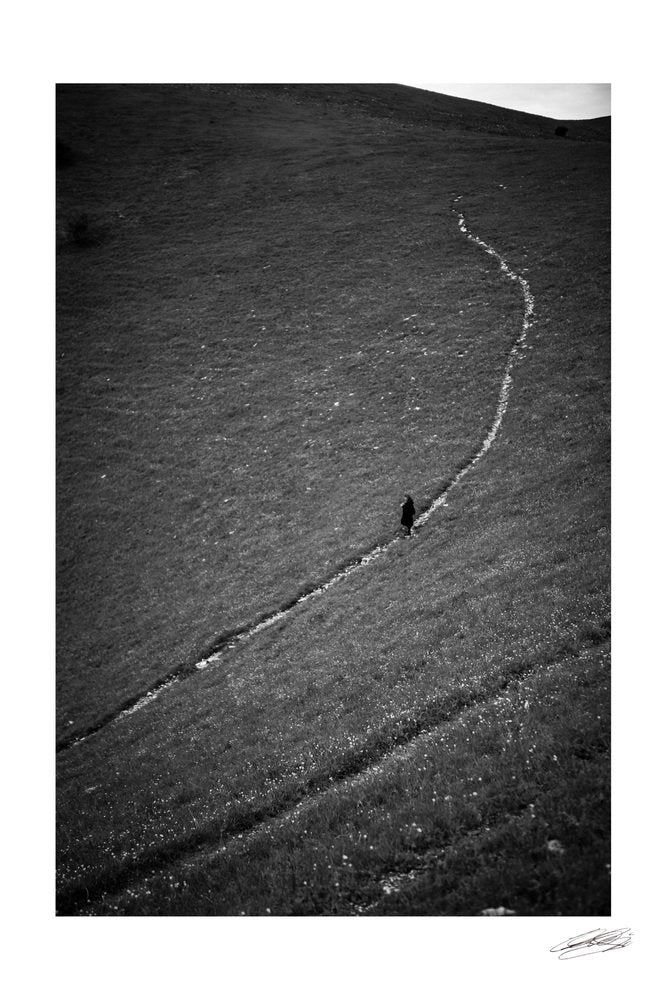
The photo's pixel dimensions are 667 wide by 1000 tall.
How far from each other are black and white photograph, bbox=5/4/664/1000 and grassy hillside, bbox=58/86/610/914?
13cm

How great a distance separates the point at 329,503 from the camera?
28.5 m

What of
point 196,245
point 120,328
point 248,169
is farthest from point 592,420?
point 248,169

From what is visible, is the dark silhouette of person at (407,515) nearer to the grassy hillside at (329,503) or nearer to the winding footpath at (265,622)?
the winding footpath at (265,622)

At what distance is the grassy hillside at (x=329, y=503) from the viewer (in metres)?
12.5

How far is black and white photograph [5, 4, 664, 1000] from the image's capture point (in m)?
12.3
